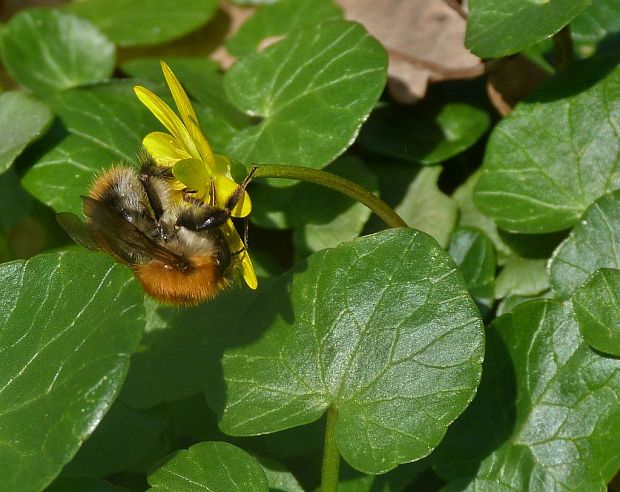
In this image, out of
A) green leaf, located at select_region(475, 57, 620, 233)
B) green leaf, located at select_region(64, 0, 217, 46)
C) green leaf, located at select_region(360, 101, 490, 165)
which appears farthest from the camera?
green leaf, located at select_region(64, 0, 217, 46)

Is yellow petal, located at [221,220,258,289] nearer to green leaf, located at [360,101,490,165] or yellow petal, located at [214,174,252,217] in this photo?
yellow petal, located at [214,174,252,217]

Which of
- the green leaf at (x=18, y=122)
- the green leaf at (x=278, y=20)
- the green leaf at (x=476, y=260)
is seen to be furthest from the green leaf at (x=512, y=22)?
the green leaf at (x=18, y=122)

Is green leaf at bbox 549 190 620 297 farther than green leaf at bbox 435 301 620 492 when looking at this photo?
Yes

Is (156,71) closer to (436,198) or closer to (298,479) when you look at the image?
(436,198)

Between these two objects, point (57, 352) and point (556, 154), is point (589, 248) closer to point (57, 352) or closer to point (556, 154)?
point (556, 154)

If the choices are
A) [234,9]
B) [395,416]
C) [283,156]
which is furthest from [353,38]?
[234,9]

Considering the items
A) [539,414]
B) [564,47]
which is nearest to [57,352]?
[539,414]

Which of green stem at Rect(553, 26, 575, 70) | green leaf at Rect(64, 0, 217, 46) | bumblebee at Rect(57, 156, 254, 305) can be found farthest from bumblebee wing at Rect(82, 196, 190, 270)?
green leaf at Rect(64, 0, 217, 46)
